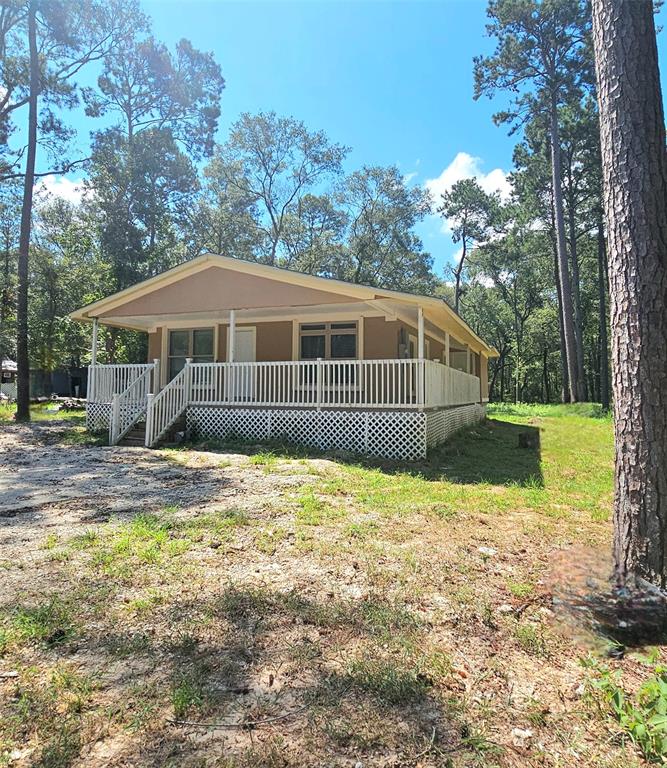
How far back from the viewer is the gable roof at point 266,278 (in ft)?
30.6

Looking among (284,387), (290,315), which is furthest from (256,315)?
(284,387)

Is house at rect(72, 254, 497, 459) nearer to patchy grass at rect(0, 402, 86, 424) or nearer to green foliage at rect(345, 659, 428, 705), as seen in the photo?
patchy grass at rect(0, 402, 86, 424)

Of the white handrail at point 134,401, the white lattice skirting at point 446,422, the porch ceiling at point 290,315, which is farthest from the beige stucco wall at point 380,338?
the white handrail at point 134,401

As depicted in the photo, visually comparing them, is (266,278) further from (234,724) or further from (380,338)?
(234,724)

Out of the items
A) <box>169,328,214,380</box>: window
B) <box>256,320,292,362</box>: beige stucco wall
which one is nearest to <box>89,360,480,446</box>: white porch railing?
<box>256,320,292,362</box>: beige stucco wall

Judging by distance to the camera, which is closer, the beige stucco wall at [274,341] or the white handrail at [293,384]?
the white handrail at [293,384]

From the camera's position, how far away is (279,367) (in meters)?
10.6

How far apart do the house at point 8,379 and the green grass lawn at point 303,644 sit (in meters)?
28.1

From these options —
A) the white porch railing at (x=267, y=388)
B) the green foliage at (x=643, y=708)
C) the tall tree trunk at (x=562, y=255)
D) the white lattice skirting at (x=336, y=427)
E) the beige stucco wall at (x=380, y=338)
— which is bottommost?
the green foliage at (x=643, y=708)

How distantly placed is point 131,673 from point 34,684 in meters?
0.41

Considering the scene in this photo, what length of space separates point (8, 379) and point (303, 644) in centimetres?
4504

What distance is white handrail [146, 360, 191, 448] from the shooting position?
1032 centimetres

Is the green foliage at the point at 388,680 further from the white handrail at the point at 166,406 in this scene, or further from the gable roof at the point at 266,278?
the white handrail at the point at 166,406

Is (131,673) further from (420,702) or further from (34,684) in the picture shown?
(420,702)
